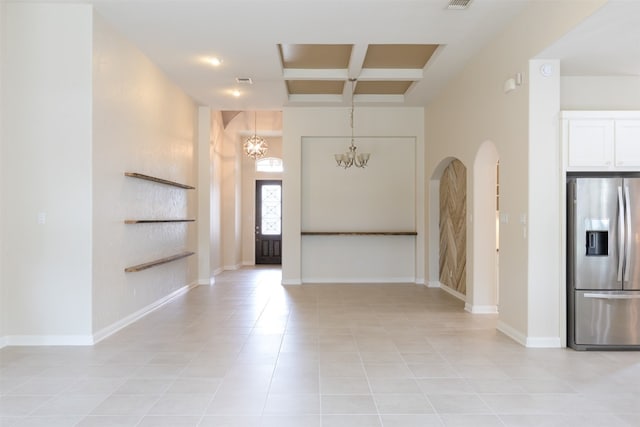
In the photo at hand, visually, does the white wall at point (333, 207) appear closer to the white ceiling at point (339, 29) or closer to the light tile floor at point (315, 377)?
the white ceiling at point (339, 29)

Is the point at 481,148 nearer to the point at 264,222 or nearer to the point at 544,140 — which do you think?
the point at 544,140

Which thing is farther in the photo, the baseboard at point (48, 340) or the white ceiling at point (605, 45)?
the baseboard at point (48, 340)

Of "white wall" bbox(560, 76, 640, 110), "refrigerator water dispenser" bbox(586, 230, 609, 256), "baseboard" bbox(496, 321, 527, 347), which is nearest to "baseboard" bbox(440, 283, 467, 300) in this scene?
"baseboard" bbox(496, 321, 527, 347)

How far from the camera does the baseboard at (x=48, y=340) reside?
4.33 meters

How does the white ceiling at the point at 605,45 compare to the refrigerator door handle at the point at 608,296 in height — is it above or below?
above

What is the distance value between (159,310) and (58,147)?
258 cm

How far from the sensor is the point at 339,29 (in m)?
4.93

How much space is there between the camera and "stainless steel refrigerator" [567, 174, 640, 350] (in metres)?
4.21

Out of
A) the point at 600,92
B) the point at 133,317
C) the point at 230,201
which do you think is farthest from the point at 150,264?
the point at 230,201

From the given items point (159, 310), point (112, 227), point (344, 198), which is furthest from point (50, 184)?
point (344, 198)

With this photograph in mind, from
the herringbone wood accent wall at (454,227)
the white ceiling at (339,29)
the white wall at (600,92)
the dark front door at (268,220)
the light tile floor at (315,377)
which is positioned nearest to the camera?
the light tile floor at (315,377)

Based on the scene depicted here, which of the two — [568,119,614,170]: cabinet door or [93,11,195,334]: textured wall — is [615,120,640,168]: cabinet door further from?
[93,11,195,334]: textured wall

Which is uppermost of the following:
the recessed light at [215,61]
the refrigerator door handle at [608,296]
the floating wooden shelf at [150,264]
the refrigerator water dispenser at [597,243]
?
the recessed light at [215,61]

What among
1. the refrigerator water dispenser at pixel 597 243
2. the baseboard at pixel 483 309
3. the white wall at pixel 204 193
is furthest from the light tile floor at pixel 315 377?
the white wall at pixel 204 193
